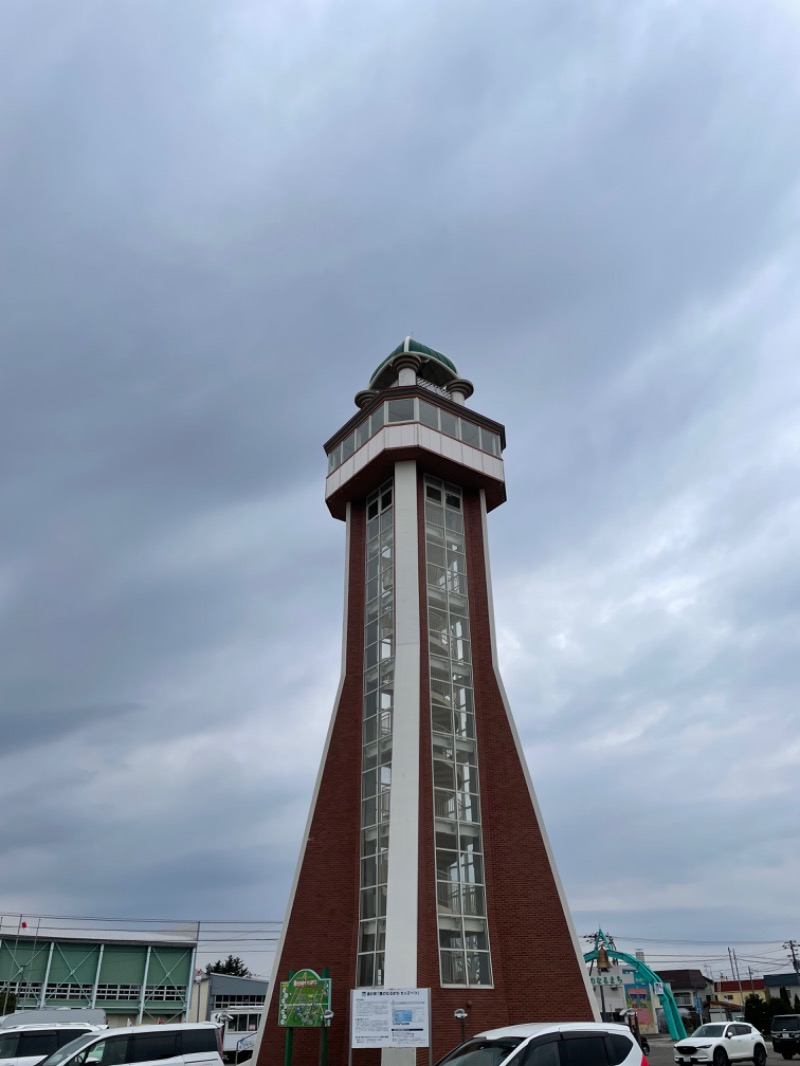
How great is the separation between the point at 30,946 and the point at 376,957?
36.0 m

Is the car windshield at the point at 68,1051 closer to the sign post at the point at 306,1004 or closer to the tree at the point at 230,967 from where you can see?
the sign post at the point at 306,1004

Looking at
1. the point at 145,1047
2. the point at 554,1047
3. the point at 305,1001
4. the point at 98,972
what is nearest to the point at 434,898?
the point at 305,1001

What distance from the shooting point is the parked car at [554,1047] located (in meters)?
11.3

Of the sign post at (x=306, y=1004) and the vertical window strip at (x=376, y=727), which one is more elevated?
the vertical window strip at (x=376, y=727)

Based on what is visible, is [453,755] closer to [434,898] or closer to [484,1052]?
[434,898]

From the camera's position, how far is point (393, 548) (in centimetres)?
3116

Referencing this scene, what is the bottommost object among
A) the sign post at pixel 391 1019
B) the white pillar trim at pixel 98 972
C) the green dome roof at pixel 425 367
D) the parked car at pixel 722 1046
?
the parked car at pixel 722 1046

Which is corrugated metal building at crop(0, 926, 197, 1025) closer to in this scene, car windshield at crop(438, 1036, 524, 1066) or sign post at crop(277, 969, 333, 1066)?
sign post at crop(277, 969, 333, 1066)

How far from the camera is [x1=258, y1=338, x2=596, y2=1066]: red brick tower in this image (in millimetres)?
24531

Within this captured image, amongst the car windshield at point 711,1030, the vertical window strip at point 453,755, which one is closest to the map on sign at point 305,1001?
the vertical window strip at point 453,755

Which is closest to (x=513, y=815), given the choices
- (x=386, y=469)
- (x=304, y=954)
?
(x=304, y=954)

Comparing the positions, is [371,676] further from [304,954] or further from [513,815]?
[304,954]

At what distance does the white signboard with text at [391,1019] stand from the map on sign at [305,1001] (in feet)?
13.5

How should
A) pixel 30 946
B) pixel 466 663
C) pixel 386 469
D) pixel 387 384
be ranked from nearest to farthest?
pixel 466 663 < pixel 386 469 < pixel 387 384 < pixel 30 946
